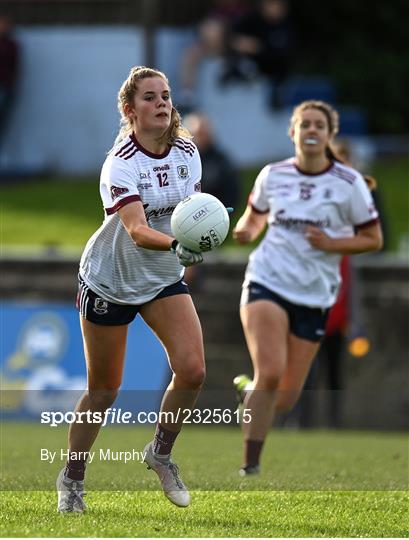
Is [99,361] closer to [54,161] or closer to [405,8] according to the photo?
[54,161]

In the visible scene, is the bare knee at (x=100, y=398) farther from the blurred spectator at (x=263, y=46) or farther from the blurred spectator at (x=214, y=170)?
the blurred spectator at (x=263, y=46)

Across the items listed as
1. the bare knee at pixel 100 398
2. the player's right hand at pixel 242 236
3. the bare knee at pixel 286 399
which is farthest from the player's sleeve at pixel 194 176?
the bare knee at pixel 286 399

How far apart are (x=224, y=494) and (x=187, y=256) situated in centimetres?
179

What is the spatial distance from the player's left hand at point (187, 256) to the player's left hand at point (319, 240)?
2921 millimetres

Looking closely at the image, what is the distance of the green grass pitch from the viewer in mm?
7566

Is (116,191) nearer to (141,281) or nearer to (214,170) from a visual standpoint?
(141,281)

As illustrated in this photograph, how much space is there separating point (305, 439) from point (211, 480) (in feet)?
13.9

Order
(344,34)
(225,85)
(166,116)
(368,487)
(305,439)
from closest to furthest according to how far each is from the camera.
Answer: (166,116)
(368,487)
(305,439)
(225,85)
(344,34)

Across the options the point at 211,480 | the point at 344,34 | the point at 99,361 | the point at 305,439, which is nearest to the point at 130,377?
the point at 305,439

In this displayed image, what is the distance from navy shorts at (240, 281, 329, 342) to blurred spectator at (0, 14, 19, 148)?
14.1 metres

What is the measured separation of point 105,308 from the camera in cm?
811

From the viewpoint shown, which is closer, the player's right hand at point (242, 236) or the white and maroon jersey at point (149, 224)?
the white and maroon jersey at point (149, 224)

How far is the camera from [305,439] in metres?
13.7

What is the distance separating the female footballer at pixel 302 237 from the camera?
10367mm
